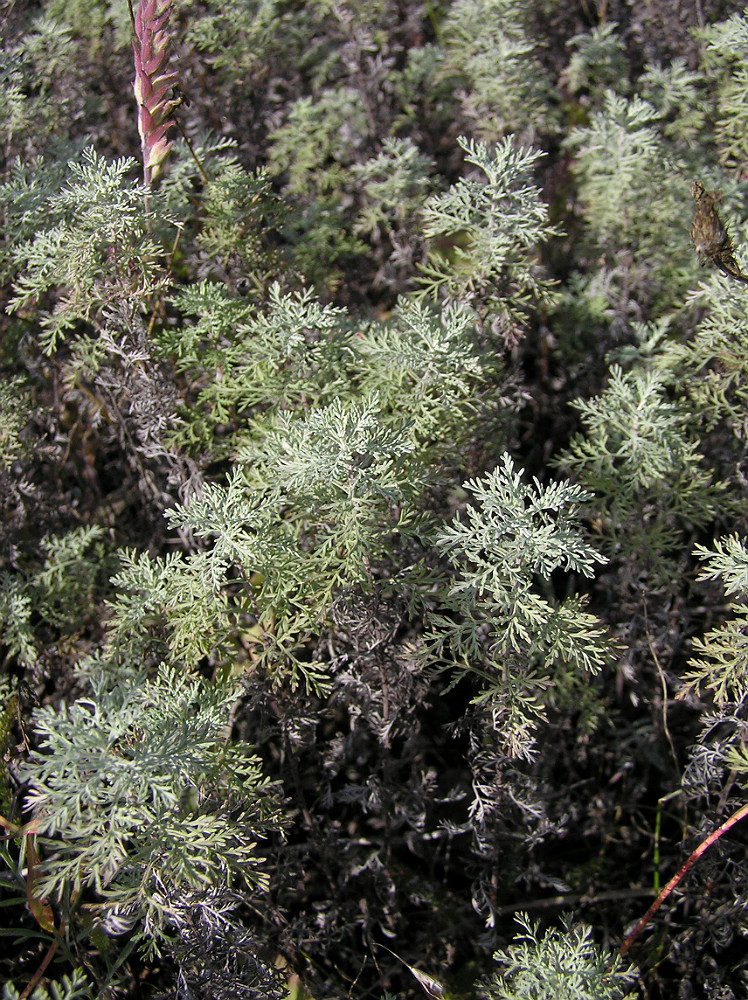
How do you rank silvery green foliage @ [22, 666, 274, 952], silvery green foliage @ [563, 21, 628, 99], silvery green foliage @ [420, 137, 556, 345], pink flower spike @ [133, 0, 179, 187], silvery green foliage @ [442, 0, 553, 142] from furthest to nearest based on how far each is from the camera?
silvery green foliage @ [563, 21, 628, 99] < silvery green foliage @ [442, 0, 553, 142] < silvery green foliage @ [420, 137, 556, 345] < pink flower spike @ [133, 0, 179, 187] < silvery green foliage @ [22, 666, 274, 952]

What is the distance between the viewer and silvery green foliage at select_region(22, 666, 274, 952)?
169 centimetres

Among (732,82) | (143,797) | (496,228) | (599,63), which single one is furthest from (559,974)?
(599,63)

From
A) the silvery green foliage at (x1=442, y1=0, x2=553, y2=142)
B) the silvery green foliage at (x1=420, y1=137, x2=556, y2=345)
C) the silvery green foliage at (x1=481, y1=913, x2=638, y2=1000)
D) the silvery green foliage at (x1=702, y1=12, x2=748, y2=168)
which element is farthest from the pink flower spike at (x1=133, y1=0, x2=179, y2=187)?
the silvery green foliage at (x1=481, y1=913, x2=638, y2=1000)

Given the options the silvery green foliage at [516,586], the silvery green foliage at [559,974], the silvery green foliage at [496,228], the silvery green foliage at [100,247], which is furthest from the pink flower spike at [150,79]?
the silvery green foliage at [559,974]

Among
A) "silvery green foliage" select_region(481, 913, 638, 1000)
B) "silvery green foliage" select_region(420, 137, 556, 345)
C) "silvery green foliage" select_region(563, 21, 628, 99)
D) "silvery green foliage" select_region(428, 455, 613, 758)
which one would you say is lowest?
"silvery green foliage" select_region(481, 913, 638, 1000)

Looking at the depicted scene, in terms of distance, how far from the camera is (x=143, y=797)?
5.55 feet

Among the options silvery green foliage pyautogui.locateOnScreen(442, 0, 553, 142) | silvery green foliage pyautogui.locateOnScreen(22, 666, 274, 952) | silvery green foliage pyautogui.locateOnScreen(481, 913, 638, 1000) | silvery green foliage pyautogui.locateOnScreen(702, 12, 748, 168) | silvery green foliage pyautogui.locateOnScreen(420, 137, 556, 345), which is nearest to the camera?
silvery green foliage pyautogui.locateOnScreen(22, 666, 274, 952)

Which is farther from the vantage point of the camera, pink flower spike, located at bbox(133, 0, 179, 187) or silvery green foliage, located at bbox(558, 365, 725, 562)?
silvery green foliage, located at bbox(558, 365, 725, 562)

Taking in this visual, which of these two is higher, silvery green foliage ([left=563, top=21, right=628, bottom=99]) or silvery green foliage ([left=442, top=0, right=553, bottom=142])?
silvery green foliage ([left=442, top=0, right=553, bottom=142])

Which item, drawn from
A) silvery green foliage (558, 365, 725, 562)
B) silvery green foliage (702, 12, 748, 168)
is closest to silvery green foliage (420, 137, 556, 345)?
silvery green foliage (558, 365, 725, 562)

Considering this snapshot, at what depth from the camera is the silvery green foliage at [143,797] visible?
1.69 meters

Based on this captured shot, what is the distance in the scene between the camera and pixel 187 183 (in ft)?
9.12

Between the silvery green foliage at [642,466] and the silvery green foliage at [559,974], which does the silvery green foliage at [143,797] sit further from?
the silvery green foliage at [642,466]

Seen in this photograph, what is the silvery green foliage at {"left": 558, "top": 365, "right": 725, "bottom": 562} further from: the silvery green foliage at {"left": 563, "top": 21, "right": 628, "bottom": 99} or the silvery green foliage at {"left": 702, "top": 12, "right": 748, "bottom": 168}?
the silvery green foliage at {"left": 563, "top": 21, "right": 628, "bottom": 99}
